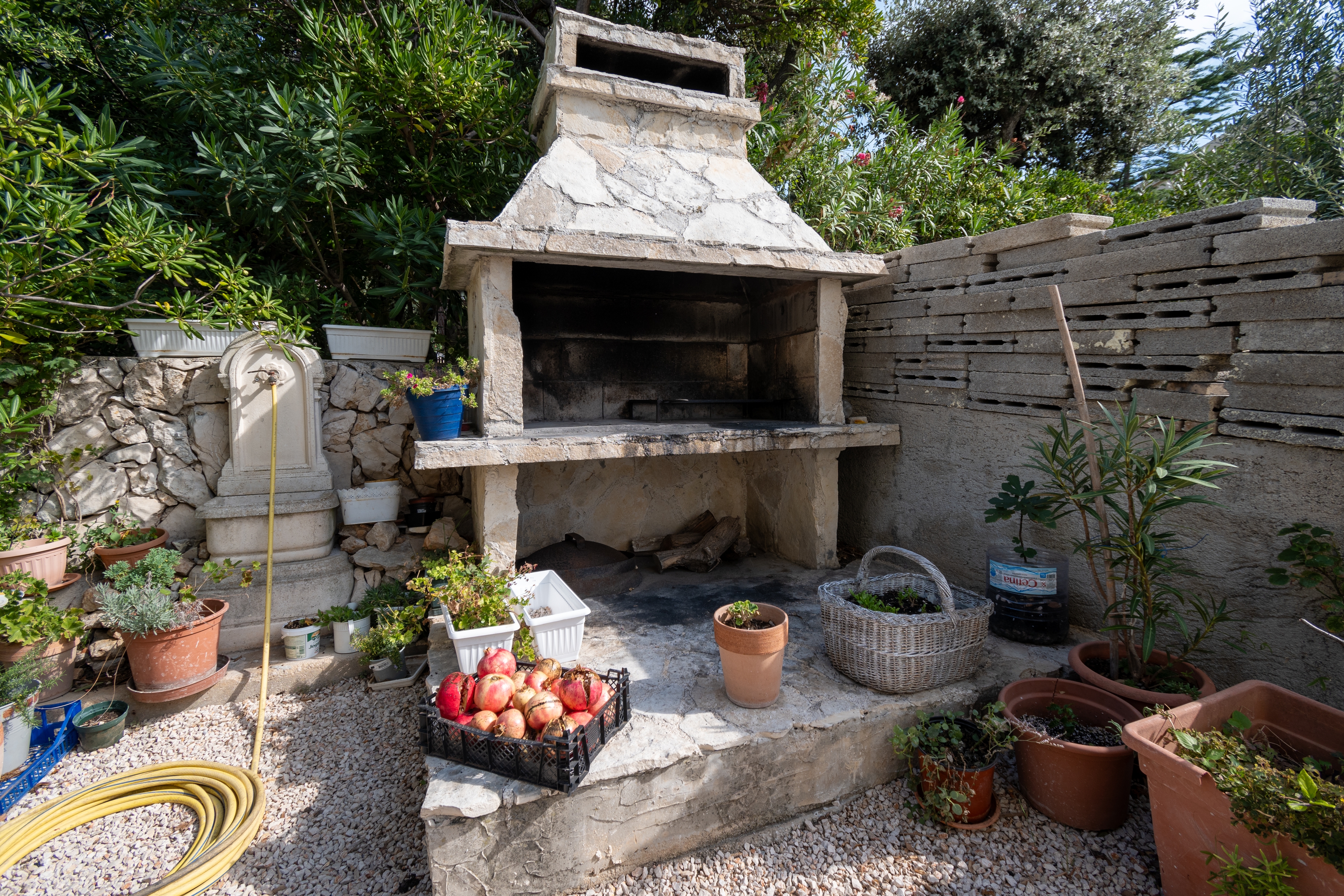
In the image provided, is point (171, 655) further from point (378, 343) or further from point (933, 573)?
point (933, 573)

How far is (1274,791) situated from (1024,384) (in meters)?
2.32

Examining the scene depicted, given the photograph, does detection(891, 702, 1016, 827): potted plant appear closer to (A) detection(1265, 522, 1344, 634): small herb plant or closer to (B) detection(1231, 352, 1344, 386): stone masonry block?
(A) detection(1265, 522, 1344, 634): small herb plant

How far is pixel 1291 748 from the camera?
2.07 meters

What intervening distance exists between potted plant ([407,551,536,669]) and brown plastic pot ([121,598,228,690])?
4.67 ft

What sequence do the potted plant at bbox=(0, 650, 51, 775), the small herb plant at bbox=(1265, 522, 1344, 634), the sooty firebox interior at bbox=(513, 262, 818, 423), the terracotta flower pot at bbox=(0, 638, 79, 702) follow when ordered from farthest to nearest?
the sooty firebox interior at bbox=(513, 262, 818, 423) → the terracotta flower pot at bbox=(0, 638, 79, 702) → the potted plant at bbox=(0, 650, 51, 775) → the small herb plant at bbox=(1265, 522, 1344, 634)

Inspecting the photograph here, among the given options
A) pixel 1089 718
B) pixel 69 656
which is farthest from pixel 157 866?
pixel 1089 718

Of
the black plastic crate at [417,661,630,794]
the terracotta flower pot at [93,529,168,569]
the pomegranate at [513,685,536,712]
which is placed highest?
the terracotta flower pot at [93,529,168,569]

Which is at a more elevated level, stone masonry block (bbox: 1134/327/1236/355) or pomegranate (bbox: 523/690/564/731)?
stone masonry block (bbox: 1134/327/1236/355)

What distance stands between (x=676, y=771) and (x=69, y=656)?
379 cm

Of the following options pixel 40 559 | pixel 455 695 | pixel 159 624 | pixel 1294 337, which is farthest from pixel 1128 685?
pixel 40 559

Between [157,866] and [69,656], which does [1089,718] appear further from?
[69,656]

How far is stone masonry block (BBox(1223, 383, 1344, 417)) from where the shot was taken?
2270mm

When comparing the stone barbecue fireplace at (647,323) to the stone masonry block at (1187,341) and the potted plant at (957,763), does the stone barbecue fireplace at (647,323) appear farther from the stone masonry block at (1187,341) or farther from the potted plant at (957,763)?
the potted plant at (957,763)

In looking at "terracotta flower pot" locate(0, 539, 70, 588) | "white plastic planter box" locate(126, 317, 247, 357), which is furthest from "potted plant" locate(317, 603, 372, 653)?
"white plastic planter box" locate(126, 317, 247, 357)
